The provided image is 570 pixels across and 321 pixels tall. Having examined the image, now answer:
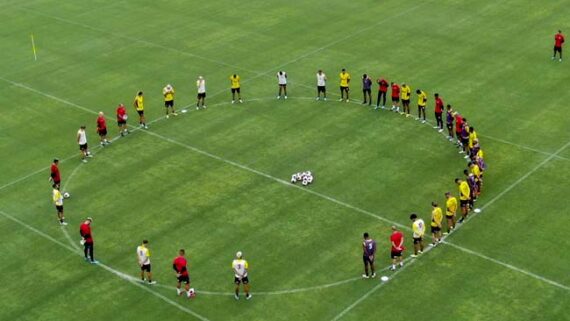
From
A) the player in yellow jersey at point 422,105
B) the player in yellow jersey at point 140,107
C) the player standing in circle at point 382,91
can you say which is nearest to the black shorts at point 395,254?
the player in yellow jersey at point 422,105

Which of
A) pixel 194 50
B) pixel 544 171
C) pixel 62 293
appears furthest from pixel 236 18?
pixel 62 293

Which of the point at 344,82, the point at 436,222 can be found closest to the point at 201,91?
the point at 344,82

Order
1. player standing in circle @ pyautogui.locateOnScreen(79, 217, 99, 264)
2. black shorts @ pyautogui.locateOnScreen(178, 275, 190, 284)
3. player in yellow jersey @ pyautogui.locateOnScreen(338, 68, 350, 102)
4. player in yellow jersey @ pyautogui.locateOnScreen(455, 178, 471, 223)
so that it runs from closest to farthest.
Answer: black shorts @ pyautogui.locateOnScreen(178, 275, 190, 284) → player standing in circle @ pyautogui.locateOnScreen(79, 217, 99, 264) → player in yellow jersey @ pyautogui.locateOnScreen(455, 178, 471, 223) → player in yellow jersey @ pyautogui.locateOnScreen(338, 68, 350, 102)

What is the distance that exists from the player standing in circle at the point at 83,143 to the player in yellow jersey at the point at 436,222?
17010 mm

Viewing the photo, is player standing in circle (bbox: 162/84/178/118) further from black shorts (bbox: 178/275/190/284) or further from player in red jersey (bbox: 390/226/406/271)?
player in red jersey (bbox: 390/226/406/271)

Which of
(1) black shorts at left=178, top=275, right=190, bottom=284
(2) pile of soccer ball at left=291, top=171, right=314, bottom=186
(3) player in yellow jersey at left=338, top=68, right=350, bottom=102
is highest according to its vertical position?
(3) player in yellow jersey at left=338, top=68, right=350, bottom=102

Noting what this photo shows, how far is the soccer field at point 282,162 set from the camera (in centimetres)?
3003

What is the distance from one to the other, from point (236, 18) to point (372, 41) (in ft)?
34.2

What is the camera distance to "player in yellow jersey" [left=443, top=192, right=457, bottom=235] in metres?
32.2

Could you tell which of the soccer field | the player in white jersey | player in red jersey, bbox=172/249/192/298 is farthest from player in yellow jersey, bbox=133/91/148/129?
player in red jersey, bbox=172/249/192/298

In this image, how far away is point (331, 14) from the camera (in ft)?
186

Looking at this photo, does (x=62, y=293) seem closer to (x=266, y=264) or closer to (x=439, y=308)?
(x=266, y=264)

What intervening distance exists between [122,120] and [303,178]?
1033 cm

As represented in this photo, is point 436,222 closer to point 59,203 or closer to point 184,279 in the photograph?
point 184,279
